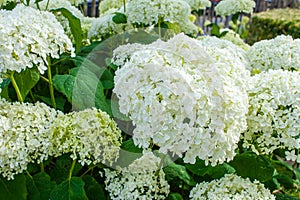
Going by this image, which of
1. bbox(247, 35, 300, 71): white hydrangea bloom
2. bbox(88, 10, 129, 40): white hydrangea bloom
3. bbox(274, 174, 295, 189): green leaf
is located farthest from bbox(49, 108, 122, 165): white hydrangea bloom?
bbox(88, 10, 129, 40): white hydrangea bloom

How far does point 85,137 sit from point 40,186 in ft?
0.98

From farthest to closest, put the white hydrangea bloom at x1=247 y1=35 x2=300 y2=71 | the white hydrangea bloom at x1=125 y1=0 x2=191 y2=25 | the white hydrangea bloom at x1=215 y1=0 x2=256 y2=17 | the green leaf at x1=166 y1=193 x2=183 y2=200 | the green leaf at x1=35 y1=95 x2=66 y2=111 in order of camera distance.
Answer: the white hydrangea bloom at x1=215 y1=0 x2=256 y2=17, the white hydrangea bloom at x1=125 y1=0 x2=191 y2=25, the white hydrangea bloom at x1=247 y1=35 x2=300 y2=71, the green leaf at x1=35 y1=95 x2=66 y2=111, the green leaf at x1=166 y1=193 x2=183 y2=200

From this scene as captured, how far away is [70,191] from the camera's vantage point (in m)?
1.54

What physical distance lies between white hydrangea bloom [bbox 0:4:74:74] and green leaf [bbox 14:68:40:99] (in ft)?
0.11

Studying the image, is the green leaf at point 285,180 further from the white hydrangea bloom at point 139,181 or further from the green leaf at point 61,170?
the green leaf at point 61,170

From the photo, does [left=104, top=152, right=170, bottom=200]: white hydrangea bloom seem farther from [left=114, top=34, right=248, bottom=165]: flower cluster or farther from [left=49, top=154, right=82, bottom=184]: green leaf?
[left=114, top=34, right=248, bottom=165]: flower cluster

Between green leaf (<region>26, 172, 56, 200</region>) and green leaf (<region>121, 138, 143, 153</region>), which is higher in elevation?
green leaf (<region>121, 138, 143, 153</region>)

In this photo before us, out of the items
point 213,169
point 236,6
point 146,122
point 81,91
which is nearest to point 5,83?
point 81,91

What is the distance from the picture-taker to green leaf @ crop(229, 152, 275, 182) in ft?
5.62

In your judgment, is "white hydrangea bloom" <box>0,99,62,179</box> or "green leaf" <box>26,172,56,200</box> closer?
"white hydrangea bloom" <box>0,99,62,179</box>

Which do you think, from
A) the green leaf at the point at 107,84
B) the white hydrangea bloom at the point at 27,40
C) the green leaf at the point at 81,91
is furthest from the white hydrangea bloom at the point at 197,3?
the white hydrangea bloom at the point at 27,40

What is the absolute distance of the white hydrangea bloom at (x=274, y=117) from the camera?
148 cm

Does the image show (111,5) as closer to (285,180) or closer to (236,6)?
(236,6)

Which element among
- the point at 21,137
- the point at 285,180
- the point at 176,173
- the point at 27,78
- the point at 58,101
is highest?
the point at 27,78
